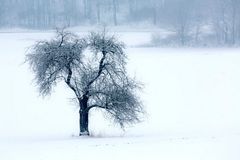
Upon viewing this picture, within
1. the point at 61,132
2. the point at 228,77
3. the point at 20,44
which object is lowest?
the point at 61,132

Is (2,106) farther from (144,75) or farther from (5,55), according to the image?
(5,55)

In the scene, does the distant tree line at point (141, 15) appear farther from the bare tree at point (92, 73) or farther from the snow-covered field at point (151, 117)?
the bare tree at point (92, 73)

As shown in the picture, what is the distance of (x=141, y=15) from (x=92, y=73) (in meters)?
75.7

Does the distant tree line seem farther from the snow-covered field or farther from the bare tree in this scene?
the bare tree

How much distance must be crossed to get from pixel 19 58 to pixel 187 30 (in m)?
36.5

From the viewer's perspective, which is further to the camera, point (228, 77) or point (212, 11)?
point (212, 11)

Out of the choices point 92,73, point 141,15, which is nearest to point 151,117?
point 92,73

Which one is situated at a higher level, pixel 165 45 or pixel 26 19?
pixel 26 19

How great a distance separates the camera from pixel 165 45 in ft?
274

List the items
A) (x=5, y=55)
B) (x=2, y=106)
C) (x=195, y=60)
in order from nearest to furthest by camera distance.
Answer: (x=2, y=106) < (x=195, y=60) < (x=5, y=55)

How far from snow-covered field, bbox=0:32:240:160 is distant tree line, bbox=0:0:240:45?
23.3 meters

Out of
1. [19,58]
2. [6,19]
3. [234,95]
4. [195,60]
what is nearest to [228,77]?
[234,95]

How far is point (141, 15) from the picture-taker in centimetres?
10281

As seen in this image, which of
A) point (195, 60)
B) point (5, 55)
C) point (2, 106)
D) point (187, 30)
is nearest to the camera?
point (2, 106)
